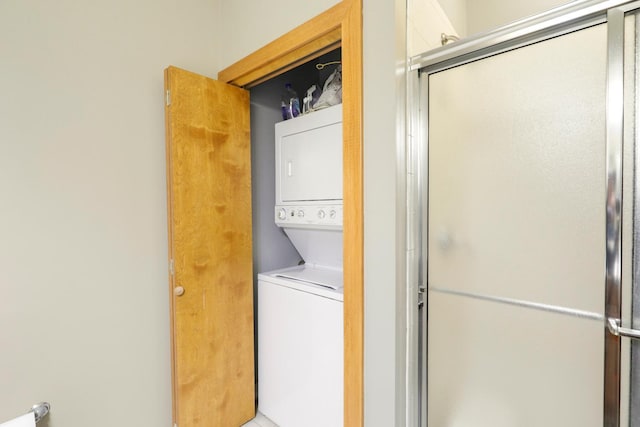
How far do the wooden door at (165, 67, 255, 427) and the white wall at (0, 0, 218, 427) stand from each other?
0.50 feet

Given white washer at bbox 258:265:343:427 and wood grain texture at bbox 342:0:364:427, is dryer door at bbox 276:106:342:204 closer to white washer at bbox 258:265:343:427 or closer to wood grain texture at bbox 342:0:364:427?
wood grain texture at bbox 342:0:364:427

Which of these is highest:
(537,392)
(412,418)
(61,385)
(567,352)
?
(567,352)

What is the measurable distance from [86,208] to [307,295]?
1283mm

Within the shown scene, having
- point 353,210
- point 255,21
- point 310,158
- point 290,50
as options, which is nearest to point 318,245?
point 310,158

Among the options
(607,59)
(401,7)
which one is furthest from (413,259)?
(401,7)

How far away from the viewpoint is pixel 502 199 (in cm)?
112

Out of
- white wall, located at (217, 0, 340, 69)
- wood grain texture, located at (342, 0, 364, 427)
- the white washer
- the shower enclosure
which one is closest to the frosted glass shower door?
the shower enclosure

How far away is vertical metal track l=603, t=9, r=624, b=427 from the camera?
88 centimetres

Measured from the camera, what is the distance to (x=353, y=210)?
4.08 feet

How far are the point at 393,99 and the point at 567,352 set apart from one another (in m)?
1.14

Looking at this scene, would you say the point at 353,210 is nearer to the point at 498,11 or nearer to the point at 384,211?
the point at 384,211

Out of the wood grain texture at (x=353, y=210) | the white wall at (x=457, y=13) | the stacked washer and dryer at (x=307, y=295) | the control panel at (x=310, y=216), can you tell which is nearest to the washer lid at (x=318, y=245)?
the stacked washer and dryer at (x=307, y=295)

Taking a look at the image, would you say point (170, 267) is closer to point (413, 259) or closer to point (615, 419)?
point (413, 259)

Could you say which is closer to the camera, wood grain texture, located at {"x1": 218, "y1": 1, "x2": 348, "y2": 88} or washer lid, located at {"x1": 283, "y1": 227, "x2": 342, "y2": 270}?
wood grain texture, located at {"x1": 218, "y1": 1, "x2": 348, "y2": 88}
